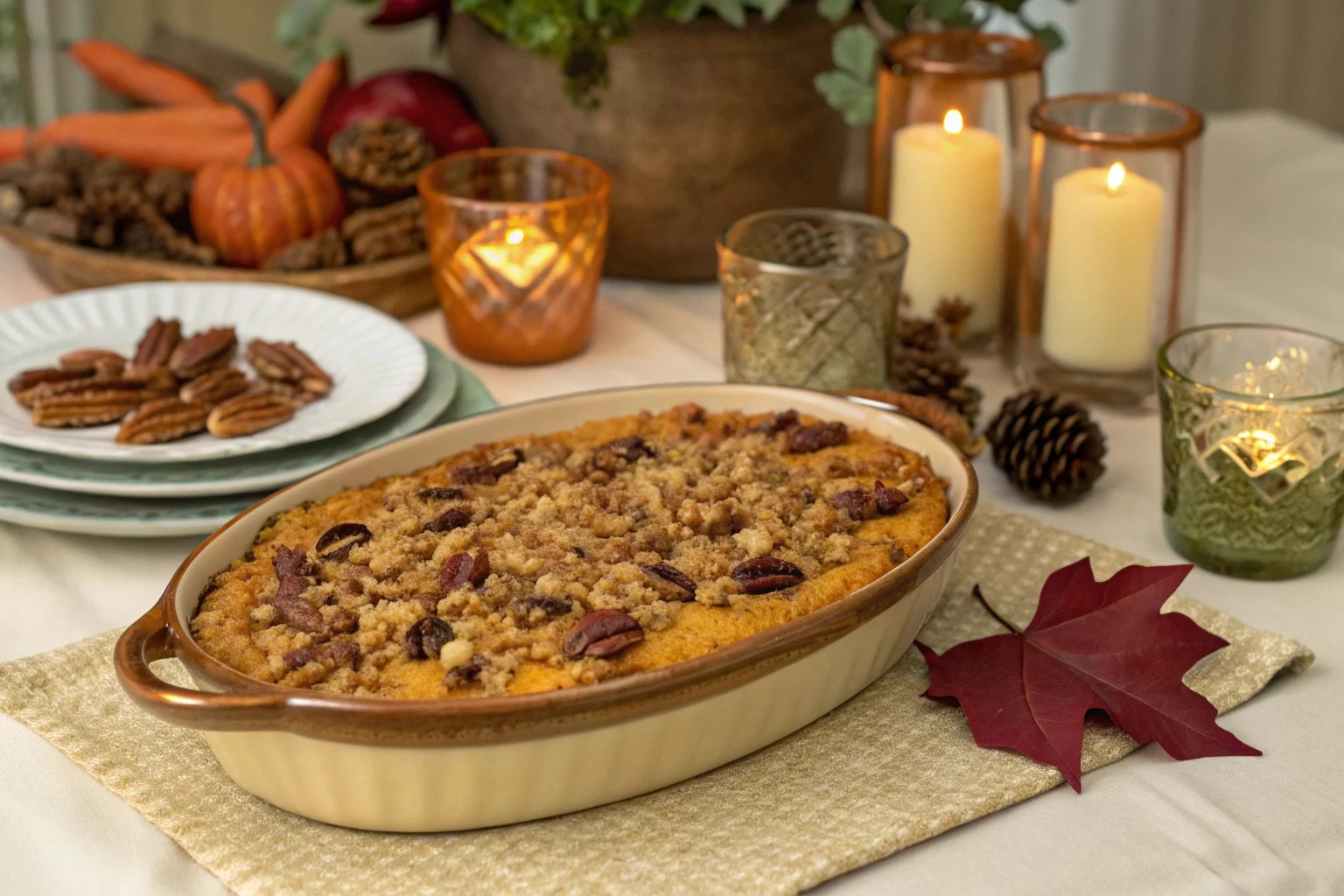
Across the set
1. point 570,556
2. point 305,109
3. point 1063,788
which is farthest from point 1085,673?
point 305,109

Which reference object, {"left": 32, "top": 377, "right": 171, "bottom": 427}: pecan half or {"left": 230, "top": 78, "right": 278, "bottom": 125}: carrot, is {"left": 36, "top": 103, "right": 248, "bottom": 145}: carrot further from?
{"left": 32, "top": 377, "right": 171, "bottom": 427}: pecan half

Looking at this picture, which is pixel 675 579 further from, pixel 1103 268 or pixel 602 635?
pixel 1103 268

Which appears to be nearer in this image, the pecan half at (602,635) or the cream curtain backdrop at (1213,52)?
the pecan half at (602,635)

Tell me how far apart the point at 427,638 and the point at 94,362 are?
56cm

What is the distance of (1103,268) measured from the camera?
1.12 m

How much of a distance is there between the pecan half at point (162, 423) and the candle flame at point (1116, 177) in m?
0.73

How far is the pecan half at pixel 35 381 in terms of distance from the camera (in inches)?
41.3

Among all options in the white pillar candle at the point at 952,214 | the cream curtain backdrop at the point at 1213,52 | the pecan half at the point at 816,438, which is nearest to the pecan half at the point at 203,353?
the pecan half at the point at 816,438

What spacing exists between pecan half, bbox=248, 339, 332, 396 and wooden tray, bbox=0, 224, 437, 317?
0.18 m

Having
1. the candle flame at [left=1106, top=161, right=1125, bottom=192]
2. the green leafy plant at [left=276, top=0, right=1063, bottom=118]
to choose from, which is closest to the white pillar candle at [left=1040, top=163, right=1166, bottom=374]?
the candle flame at [left=1106, top=161, right=1125, bottom=192]

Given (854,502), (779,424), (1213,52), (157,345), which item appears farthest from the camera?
(1213,52)

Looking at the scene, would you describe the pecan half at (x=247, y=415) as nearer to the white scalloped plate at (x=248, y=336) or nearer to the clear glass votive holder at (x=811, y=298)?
the white scalloped plate at (x=248, y=336)

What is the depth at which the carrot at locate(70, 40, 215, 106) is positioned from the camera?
1.62 m

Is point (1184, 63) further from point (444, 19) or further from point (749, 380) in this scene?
point (749, 380)
